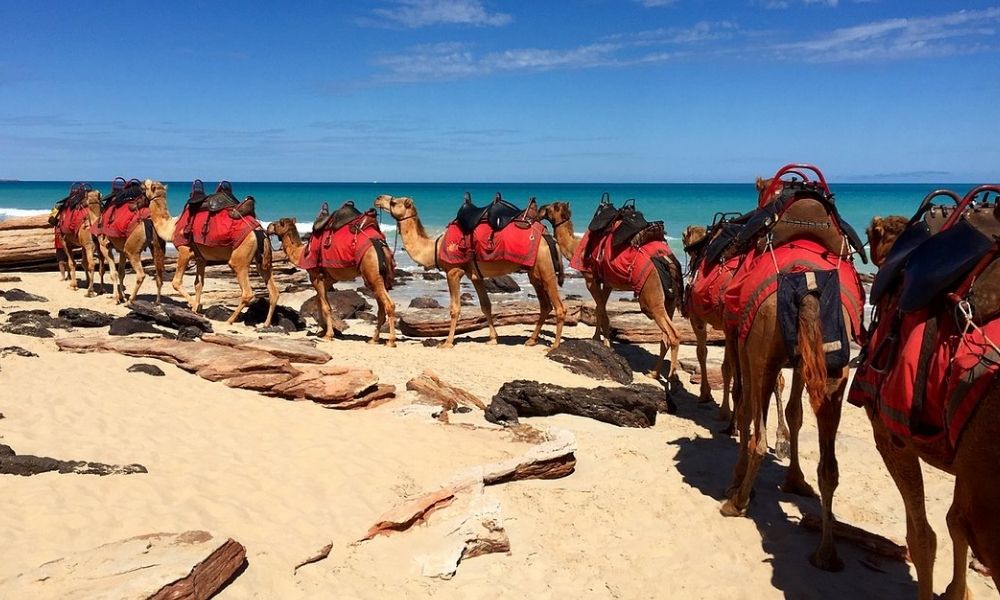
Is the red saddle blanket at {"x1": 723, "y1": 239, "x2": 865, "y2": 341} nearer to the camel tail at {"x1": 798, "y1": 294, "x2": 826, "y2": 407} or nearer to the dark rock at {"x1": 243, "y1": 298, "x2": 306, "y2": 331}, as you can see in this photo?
the camel tail at {"x1": 798, "y1": 294, "x2": 826, "y2": 407}

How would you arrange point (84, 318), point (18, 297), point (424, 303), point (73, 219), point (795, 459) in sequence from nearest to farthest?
1. point (795, 459)
2. point (84, 318)
3. point (18, 297)
4. point (424, 303)
5. point (73, 219)

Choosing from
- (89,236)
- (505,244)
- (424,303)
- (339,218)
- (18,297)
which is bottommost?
(424,303)

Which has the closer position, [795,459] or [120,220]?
[795,459]

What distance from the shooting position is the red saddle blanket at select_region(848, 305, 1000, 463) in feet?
11.0

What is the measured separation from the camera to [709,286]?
7.89 meters

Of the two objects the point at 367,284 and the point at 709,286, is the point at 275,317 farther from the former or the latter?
the point at 709,286

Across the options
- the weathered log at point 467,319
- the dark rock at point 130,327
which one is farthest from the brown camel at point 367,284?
the dark rock at point 130,327

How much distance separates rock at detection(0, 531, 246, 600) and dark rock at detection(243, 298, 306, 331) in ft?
33.8

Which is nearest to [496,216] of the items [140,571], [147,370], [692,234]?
[692,234]

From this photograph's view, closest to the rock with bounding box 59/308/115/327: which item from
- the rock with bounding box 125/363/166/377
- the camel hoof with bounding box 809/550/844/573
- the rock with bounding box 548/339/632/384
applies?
the rock with bounding box 125/363/166/377

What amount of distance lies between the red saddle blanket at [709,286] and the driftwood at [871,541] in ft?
7.45

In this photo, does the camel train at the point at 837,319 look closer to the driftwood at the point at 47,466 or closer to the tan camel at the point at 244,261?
the tan camel at the point at 244,261

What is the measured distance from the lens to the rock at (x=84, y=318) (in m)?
12.9

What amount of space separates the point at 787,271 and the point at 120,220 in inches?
599
